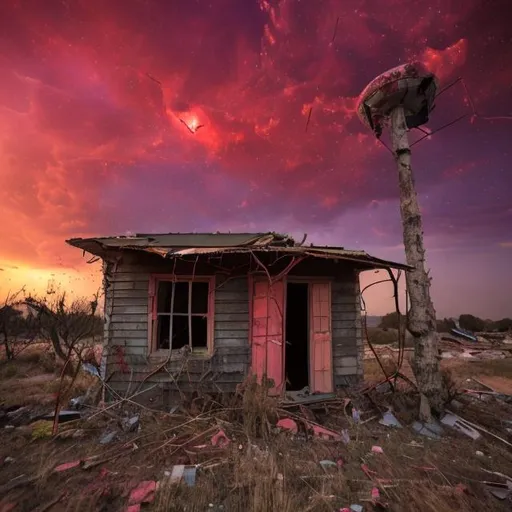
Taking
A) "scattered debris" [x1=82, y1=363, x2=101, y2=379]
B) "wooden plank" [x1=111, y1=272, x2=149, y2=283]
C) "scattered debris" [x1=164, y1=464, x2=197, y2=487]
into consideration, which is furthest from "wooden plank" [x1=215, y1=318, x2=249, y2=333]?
"scattered debris" [x1=164, y1=464, x2=197, y2=487]

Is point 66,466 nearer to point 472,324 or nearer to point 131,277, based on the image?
point 131,277

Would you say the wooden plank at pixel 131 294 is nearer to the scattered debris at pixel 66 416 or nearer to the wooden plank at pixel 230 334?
Answer: the wooden plank at pixel 230 334

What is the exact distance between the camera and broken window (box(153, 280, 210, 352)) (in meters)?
7.07

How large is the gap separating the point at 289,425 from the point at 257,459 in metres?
1.32

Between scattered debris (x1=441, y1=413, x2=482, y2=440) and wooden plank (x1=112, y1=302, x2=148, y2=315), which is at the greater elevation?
wooden plank (x1=112, y1=302, x2=148, y2=315)

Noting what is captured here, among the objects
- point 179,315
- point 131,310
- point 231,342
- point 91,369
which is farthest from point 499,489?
point 91,369

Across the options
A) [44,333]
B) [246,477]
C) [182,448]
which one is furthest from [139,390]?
[44,333]

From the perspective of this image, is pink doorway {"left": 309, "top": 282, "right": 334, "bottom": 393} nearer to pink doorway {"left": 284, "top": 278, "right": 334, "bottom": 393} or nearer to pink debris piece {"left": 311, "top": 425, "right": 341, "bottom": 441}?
pink doorway {"left": 284, "top": 278, "right": 334, "bottom": 393}

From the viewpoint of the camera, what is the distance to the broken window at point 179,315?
23.2 ft

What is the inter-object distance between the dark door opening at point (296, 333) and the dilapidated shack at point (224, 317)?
2150 mm

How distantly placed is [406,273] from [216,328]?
4.43 metres

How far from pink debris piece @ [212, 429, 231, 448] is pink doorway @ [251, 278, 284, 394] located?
1.89 meters

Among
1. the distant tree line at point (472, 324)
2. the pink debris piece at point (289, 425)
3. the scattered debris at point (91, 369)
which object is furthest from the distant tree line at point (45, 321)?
the distant tree line at point (472, 324)

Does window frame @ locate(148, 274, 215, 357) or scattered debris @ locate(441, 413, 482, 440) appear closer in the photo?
scattered debris @ locate(441, 413, 482, 440)
